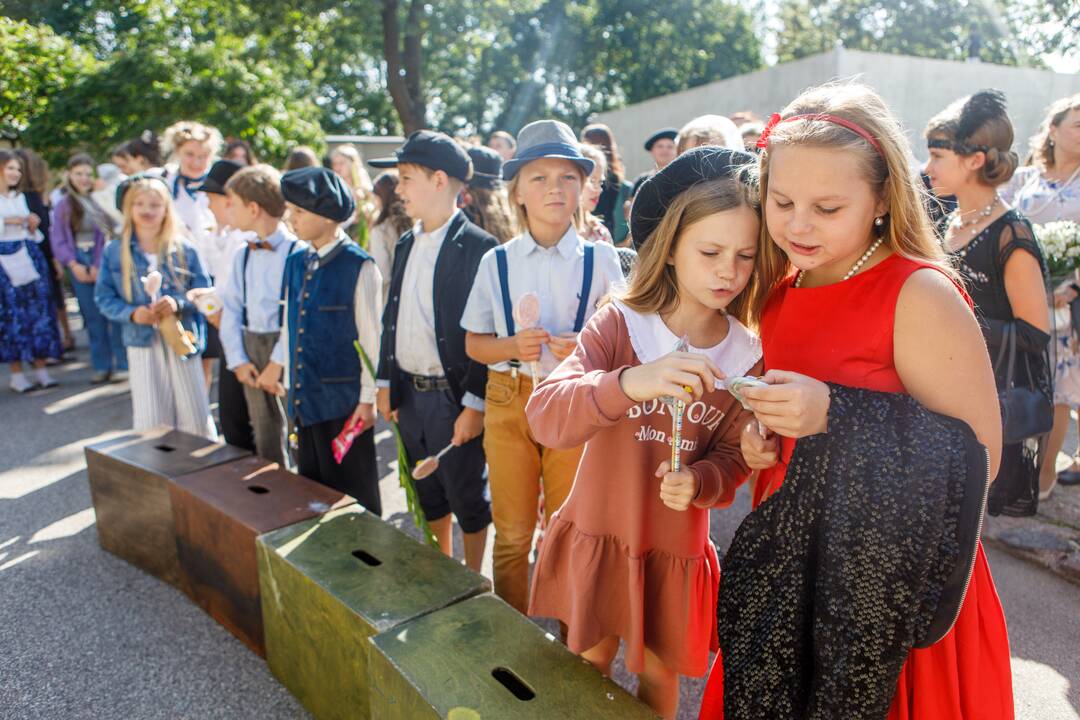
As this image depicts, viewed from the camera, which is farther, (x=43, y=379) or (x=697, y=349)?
(x=43, y=379)

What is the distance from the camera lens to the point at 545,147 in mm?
2504

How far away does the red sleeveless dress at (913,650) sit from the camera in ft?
4.50

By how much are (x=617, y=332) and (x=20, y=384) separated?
7.01 meters

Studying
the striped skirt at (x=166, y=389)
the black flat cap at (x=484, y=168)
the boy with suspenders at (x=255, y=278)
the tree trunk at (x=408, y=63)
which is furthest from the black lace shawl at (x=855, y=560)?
the tree trunk at (x=408, y=63)

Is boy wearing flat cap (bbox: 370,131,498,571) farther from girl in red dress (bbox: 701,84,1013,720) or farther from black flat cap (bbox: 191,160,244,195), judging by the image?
black flat cap (bbox: 191,160,244,195)

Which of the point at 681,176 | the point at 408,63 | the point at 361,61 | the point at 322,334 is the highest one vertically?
the point at 361,61

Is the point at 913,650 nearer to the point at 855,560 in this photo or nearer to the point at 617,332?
the point at 855,560

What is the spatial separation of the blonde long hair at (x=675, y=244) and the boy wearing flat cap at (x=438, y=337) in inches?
44.6

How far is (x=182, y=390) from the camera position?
418cm

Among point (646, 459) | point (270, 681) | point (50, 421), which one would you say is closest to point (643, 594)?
point (646, 459)

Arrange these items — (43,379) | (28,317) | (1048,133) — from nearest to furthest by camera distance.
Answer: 1. (1048,133)
2. (28,317)
3. (43,379)

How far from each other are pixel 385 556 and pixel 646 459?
3.34 feet

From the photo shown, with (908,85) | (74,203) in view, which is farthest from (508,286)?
(908,85)

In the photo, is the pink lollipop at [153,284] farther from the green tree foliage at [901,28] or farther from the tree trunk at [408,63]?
the green tree foliage at [901,28]
